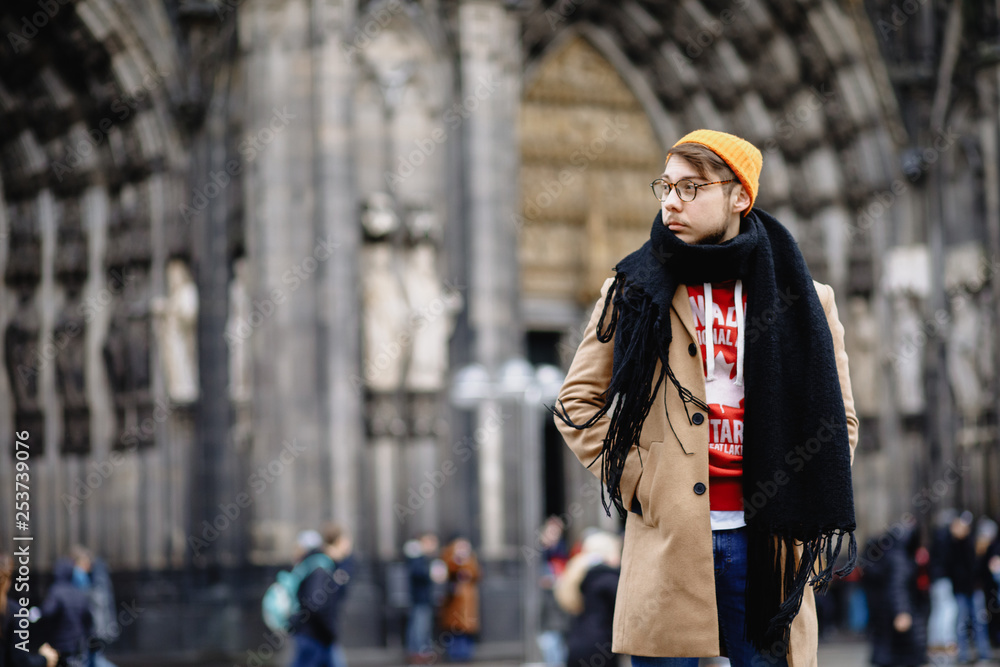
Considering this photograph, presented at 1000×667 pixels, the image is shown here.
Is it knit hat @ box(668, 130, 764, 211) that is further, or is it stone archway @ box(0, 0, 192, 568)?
stone archway @ box(0, 0, 192, 568)

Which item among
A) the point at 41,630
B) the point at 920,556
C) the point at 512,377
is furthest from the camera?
the point at 920,556

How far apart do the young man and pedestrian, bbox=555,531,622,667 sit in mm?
5005

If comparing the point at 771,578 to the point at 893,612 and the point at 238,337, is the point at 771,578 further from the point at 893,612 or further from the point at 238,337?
the point at 238,337

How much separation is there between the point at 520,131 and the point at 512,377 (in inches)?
327

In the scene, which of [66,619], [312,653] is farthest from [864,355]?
[66,619]

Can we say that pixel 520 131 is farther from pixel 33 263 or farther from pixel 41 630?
pixel 41 630

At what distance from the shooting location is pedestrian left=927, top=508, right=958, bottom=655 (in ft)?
52.0

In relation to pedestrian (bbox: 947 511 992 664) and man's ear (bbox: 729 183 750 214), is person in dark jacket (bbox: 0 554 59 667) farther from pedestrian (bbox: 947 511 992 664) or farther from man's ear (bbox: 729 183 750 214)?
pedestrian (bbox: 947 511 992 664)

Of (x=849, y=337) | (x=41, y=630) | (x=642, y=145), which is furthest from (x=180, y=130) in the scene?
(x=41, y=630)

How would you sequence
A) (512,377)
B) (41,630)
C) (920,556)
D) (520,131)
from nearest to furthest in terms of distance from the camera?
(41,630), (512,377), (920,556), (520,131)

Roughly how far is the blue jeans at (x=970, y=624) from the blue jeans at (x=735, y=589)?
12803 millimetres

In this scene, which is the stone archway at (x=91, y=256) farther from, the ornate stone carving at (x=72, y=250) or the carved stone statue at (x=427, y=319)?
the carved stone statue at (x=427, y=319)

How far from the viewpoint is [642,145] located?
888 inches

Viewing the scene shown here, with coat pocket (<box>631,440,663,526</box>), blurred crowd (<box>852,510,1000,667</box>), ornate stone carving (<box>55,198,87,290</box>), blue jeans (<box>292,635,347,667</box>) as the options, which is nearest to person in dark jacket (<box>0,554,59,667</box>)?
coat pocket (<box>631,440,663,526</box>)
